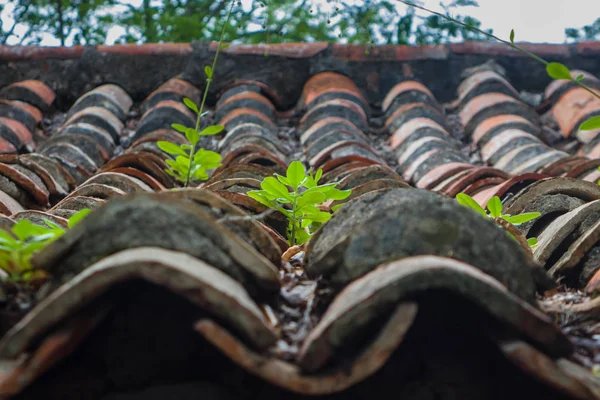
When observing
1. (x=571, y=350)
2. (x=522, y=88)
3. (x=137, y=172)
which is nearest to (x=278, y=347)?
(x=571, y=350)

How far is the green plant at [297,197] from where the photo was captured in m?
1.64

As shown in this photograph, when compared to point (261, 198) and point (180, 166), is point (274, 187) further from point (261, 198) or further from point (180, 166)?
point (180, 166)

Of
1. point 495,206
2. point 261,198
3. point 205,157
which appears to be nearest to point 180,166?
point 205,157

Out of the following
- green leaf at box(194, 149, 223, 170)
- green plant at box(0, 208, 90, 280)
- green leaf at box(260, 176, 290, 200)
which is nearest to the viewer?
green plant at box(0, 208, 90, 280)

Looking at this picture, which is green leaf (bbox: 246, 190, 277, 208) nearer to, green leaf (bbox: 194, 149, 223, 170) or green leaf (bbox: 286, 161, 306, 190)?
green leaf (bbox: 286, 161, 306, 190)

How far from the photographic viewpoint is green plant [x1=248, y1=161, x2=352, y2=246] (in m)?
1.64

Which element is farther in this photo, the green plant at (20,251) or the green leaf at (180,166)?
the green leaf at (180,166)

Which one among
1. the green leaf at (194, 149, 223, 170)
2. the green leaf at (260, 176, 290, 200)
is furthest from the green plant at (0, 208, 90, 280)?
the green leaf at (194, 149, 223, 170)

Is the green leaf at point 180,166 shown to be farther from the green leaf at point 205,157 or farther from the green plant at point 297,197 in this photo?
the green plant at point 297,197

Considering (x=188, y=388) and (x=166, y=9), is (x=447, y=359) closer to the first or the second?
(x=188, y=388)

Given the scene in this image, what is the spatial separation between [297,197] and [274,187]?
8 cm

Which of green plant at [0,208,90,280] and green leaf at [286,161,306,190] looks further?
green leaf at [286,161,306,190]

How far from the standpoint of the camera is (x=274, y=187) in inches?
64.2

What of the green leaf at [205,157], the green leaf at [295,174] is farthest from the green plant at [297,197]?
the green leaf at [205,157]
